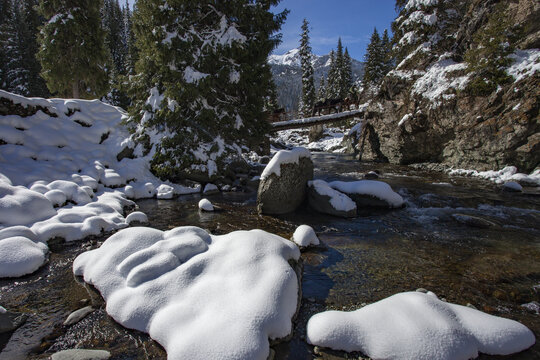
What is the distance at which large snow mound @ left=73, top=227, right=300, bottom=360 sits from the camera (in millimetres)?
2736

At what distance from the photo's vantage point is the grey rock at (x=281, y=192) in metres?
8.33

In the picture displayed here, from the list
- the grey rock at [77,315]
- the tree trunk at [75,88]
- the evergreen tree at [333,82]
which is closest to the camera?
the grey rock at [77,315]

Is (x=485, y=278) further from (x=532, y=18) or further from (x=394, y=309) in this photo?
(x=532, y=18)

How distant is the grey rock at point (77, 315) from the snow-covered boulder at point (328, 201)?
6.40m

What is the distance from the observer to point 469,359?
2666 mm

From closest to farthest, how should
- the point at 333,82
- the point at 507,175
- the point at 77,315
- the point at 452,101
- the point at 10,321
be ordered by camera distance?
the point at 10,321, the point at 77,315, the point at 507,175, the point at 452,101, the point at 333,82

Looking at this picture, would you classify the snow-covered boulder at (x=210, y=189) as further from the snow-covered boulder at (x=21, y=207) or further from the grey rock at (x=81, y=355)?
the grey rock at (x=81, y=355)

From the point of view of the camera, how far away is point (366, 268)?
16.1 feet

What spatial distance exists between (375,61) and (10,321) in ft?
155

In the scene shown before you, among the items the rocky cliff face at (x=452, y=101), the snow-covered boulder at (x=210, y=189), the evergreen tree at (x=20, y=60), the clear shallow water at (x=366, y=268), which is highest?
the evergreen tree at (x=20, y=60)

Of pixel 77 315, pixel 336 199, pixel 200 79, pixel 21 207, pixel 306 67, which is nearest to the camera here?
pixel 77 315

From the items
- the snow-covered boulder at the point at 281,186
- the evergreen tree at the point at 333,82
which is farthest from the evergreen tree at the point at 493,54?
the evergreen tree at the point at 333,82

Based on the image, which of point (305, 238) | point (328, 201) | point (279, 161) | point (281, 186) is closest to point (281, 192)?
point (281, 186)

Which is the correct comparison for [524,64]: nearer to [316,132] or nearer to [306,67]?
[316,132]
